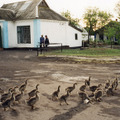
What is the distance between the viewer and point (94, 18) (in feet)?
198

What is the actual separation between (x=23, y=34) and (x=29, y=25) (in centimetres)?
182

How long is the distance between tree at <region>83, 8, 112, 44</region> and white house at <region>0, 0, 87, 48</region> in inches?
988

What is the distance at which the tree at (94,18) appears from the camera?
6025cm

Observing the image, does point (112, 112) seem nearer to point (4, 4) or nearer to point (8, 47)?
point (8, 47)

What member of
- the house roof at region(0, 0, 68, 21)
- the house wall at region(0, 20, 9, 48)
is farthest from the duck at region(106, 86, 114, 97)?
the house wall at region(0, 20, 9, 48)

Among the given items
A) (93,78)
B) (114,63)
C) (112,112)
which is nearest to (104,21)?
(114,63)

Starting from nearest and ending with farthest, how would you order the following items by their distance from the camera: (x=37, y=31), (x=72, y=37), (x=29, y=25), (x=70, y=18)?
(x=37, y=31), (x=29, y=25), (x=72, y=37), (x=70, y=18)

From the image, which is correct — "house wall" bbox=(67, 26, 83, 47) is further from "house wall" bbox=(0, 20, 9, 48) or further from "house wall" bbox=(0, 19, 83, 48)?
"house wall" bbox=(0, 20, 9, 48)

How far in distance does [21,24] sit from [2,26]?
2.80 meters

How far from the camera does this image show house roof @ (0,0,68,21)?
32438mm

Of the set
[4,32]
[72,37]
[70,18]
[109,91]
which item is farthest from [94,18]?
[109,91]

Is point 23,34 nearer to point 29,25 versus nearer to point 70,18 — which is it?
point 29,25

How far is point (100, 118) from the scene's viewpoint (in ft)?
19.5

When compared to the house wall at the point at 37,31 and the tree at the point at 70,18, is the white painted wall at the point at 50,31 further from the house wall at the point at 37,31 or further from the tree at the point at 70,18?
the tree at the point at 70,18
